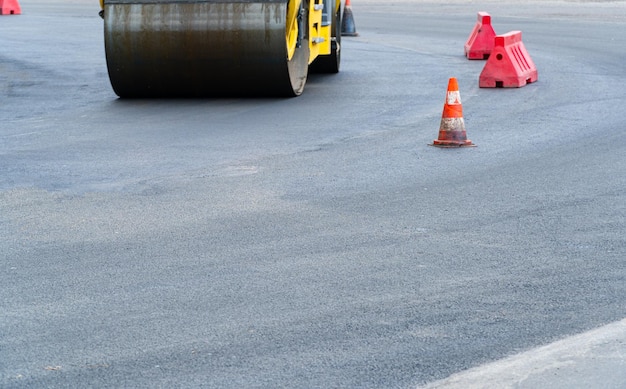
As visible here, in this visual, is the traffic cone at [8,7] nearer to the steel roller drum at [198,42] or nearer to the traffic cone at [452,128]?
the steel roller drum at [198,42]

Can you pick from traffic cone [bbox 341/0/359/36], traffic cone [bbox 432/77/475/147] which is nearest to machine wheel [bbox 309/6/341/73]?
traffic cone [bbox 432/77/475/147]

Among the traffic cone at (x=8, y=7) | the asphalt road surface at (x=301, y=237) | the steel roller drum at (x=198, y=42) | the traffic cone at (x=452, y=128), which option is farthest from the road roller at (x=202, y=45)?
the traffic cone at (x=8, y=7)

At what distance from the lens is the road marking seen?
14.2 ft

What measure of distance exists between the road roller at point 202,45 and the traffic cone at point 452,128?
3.19 metres

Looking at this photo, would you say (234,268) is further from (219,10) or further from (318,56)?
(318,56)

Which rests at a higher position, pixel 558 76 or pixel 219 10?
pixel 219 10

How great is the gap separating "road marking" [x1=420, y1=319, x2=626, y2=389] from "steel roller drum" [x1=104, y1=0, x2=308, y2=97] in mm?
8441

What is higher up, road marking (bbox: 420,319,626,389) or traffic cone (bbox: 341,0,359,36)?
road marking (bbox: 420,319,626,389)

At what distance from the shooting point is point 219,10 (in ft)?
41.8

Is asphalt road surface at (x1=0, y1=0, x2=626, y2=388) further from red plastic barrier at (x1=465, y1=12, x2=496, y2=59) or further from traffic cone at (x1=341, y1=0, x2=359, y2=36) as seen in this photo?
traffic cone at (x1=341, y1=0, x2=359, y2=36)

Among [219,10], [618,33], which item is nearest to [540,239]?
[219,10]

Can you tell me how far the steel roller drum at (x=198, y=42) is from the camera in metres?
12.7

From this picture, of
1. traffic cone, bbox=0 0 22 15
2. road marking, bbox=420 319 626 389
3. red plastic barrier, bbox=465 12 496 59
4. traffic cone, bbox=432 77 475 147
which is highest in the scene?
road marking, bbox=420 319 626 389

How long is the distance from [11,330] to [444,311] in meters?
1.97
